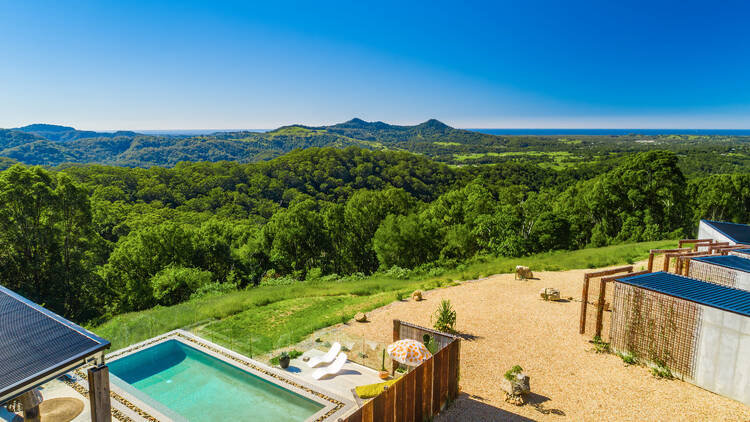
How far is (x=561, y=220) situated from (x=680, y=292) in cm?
2296

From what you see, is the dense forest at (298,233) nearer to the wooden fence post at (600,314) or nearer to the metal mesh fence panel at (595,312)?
the metal mesh fence panel at (595,312)

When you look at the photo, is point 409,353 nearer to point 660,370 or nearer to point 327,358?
point 327,358

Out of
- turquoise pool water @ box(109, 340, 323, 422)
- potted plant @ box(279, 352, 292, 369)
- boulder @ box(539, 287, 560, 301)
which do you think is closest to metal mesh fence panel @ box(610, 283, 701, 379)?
boulder @ box(539, 287, 560, 301)

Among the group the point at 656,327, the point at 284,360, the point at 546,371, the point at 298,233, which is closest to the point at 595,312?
the point at 656,327

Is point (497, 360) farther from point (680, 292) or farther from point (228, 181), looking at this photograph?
point (228, 181)

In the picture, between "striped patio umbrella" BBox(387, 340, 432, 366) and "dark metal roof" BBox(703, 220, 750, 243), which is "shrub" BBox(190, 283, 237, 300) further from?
"dark metal roof" BBox(703, 220, 750, 243)

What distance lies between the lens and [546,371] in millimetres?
10461

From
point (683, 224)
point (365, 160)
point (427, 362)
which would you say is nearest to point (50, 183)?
point (427, 362)

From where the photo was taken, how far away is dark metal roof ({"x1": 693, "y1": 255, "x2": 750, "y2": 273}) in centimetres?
1295

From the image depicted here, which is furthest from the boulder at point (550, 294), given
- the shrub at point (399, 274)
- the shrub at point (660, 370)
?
the shrub at point (399, 274)

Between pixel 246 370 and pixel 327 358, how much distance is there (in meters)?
2.33

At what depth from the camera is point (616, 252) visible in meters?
25.0

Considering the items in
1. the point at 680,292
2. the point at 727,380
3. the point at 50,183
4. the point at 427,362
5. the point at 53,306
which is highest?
the point at 50,183

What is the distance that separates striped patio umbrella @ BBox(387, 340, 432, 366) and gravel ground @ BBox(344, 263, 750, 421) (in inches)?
48.7
